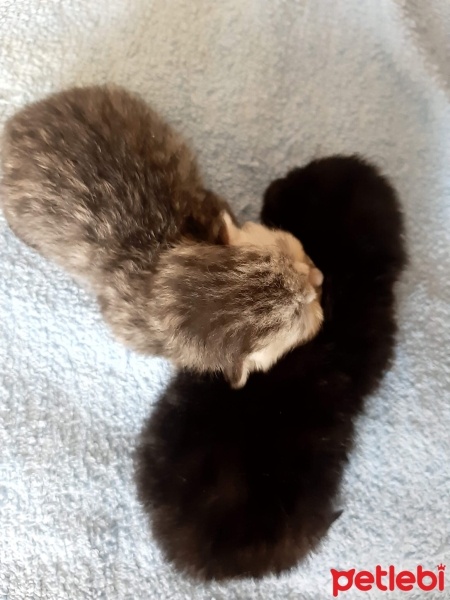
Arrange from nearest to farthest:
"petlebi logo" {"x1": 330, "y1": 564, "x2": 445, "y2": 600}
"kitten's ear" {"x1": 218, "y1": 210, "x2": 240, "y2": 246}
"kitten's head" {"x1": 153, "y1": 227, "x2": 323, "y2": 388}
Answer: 1. "kitten's head" {"x1": 153, "y1": 227, "x2": 323, "y2": 388}
2. "kitten's ear" {"x1": 218, "y1": 210, "x2": 240, "y2": 246}
3. "petlebi logo" {"x1": 330, "y1": 564, "x2": 445, "y2": 600}

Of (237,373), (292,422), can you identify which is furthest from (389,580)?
(237,373)

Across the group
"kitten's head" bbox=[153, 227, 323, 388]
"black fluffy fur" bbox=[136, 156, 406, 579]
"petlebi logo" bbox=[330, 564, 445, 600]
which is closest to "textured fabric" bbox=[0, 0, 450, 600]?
"petlebi logo" bbox=[330, 564, 445, 600]

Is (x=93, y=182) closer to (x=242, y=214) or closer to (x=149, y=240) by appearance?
(x=149, y=240)

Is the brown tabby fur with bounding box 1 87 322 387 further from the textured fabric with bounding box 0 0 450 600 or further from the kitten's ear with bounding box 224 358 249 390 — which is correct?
the textured fabric with bounding box 0 0 450 600

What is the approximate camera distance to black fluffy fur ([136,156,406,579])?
984mm

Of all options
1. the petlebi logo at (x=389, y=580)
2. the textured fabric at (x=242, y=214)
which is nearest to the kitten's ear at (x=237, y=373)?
the textured fabric at (x=242, y=214)

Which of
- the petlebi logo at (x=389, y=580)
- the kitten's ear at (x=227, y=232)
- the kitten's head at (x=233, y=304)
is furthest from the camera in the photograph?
the petlebi logo at (x=389, y=580)

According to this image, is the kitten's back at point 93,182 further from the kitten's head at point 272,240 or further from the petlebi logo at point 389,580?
the petlebi logo at point 389,580

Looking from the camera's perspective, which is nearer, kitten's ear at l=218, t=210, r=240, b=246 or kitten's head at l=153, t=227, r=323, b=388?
kitten's head at l=153, t=227, r=323, b=388

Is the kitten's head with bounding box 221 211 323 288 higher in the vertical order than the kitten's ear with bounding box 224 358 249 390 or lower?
higher

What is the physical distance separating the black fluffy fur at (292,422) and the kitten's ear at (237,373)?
0.06 meters

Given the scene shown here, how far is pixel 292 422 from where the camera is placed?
3.27 feet

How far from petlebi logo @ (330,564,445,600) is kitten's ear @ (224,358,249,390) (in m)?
0.48

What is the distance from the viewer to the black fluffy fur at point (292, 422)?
0.98 meters
